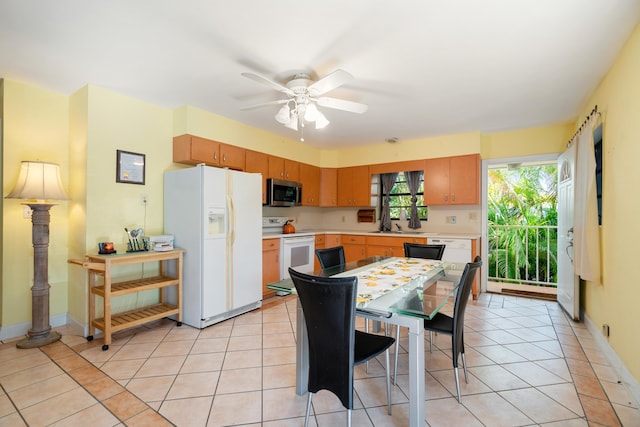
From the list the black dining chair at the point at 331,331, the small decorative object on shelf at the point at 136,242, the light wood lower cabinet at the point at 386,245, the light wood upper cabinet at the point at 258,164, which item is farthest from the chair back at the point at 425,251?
the small decorative object on shelf at the point at 136,242

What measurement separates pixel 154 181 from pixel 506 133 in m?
4.80

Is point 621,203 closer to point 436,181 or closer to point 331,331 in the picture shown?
point 331,331

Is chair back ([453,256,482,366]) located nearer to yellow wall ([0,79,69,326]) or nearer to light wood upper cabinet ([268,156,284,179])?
light wood upper cabinet ([268,156,284,179])

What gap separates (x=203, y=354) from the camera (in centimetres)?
252

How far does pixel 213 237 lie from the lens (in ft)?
10.4

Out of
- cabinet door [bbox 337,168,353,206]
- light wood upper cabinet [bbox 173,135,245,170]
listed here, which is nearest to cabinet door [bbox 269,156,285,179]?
light wood upper cabinet [bbox 173,135,245,170]

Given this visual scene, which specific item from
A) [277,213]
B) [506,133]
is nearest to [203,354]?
[277,213]

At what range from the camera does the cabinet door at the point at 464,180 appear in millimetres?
4340

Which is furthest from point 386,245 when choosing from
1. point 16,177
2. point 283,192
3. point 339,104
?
point 16,177

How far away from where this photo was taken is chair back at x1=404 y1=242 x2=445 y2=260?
3.06 metres

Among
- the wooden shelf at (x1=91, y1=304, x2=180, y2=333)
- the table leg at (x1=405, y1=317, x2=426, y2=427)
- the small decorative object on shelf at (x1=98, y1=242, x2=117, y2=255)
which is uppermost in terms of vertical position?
the small decorative object on shelf at (x1=98, y1=242, x2=117, y2=255)

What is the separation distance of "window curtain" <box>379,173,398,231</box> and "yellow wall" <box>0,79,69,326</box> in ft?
14.4

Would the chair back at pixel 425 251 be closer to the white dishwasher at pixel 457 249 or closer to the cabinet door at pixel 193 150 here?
the white dishwasher at pixel 457 249

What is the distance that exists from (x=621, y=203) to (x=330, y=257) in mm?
2234
